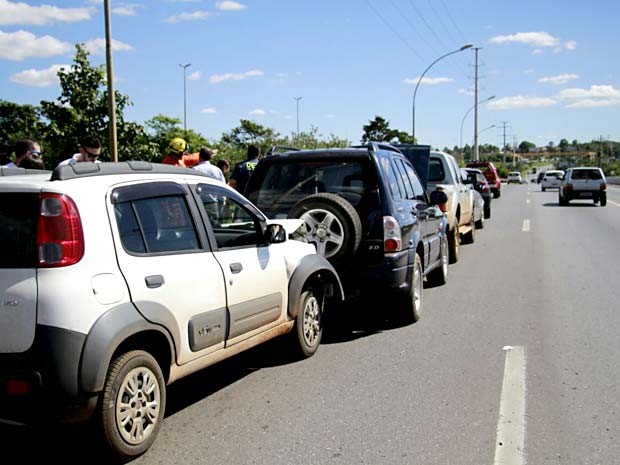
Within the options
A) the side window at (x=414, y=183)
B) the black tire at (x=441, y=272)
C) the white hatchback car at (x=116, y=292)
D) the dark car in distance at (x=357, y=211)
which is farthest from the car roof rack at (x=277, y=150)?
the black tire at (x=441, y=272)

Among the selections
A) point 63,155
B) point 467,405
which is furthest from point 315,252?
point 63,155

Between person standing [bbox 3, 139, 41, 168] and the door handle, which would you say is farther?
person standing [bbox 3, 139, 41, 168]

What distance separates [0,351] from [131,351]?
2.34 ft

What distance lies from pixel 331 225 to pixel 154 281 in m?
2.84

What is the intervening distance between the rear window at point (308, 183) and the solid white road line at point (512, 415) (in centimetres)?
211

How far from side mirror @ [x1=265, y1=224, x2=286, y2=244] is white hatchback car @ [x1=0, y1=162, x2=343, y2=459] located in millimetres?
280

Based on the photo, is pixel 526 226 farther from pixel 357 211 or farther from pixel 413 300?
pixel 357 211

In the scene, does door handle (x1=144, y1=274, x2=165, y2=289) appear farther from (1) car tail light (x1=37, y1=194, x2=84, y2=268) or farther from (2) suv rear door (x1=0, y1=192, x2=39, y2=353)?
(2) suv rear door (x1=0, y1=192, x2=39, y2=353)

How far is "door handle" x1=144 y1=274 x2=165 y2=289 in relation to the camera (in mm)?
4160

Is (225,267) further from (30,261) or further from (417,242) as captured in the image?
(417,242)

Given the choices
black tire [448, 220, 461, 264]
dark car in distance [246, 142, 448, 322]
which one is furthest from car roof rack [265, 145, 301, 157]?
black tire [448, 220, 461, 264]

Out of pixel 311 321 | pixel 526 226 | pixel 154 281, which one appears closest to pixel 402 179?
pixel 311 321

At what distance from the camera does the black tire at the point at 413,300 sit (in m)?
7.29

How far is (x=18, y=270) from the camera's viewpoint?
368 cm
